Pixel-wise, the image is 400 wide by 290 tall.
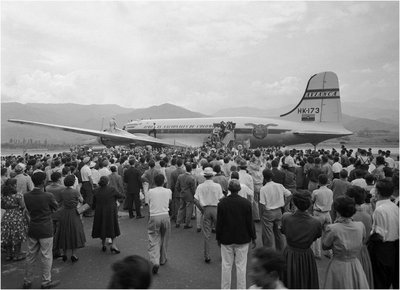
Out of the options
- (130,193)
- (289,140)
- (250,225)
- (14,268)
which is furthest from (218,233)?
(289,140)

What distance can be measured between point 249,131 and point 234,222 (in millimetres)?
19995

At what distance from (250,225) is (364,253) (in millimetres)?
1712

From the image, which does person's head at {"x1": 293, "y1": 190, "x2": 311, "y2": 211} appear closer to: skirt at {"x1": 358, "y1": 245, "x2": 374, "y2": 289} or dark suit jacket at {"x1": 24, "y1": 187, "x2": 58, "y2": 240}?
skirt at {"x1": 358, "y1": 245, "x2": 374, "y2": 289}

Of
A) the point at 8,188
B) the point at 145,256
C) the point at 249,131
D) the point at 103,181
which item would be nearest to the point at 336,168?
the point at 145,256

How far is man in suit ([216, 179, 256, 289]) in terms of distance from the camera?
4781 millimetres

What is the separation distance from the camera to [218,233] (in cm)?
493

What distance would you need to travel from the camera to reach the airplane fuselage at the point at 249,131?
74.4ft

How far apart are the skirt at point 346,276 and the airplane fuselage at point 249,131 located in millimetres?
19720

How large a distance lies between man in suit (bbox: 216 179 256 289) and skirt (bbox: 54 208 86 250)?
128 inches

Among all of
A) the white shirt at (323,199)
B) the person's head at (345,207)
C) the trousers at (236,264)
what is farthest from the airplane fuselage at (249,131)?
the person's head at (345,207)

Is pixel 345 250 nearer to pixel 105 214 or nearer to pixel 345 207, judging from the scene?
pixel 345 207

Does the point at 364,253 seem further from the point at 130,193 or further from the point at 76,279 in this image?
the point at 130,193

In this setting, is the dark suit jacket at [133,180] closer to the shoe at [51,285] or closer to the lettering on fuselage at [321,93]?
the shoe at [51,285]

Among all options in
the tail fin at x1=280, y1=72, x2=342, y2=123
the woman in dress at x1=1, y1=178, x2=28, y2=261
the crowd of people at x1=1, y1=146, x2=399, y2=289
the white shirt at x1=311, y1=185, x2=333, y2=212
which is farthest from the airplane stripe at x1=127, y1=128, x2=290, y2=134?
the woman in dress at x1=1, y1=178, x2=28, y2=261
